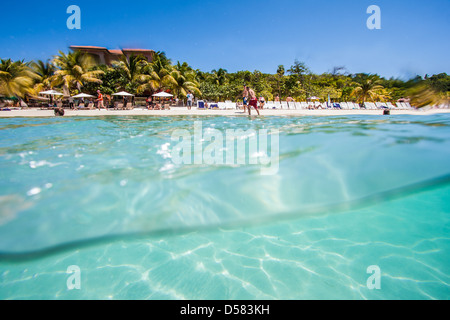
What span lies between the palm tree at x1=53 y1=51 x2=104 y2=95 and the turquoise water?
2823 centimetres

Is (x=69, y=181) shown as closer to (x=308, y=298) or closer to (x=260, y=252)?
(x=260, y=252)

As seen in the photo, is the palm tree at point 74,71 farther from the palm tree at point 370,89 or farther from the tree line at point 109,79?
the palm tree at point 370,89

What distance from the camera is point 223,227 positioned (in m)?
3.05

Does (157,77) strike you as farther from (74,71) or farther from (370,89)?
(370,89)

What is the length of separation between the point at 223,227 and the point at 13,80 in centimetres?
3795

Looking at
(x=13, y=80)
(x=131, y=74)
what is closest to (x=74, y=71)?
(x=131, y=74)

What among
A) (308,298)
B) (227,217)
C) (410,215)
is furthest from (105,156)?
(410,215)

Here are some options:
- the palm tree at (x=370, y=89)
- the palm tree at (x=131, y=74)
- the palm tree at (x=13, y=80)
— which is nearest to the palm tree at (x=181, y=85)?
the palm tree at (x=131, y=74)

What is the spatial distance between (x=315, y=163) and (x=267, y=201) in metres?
1.08

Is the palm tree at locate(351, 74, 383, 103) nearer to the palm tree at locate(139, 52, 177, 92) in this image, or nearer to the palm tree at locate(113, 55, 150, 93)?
the palm tree at locate(139, 52, 177, 92)

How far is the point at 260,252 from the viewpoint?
279 cm

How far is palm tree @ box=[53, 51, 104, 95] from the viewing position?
26.1 metres

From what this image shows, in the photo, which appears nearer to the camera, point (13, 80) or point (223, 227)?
point (223, 227)

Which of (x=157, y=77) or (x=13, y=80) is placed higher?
(x=157, y=77)
